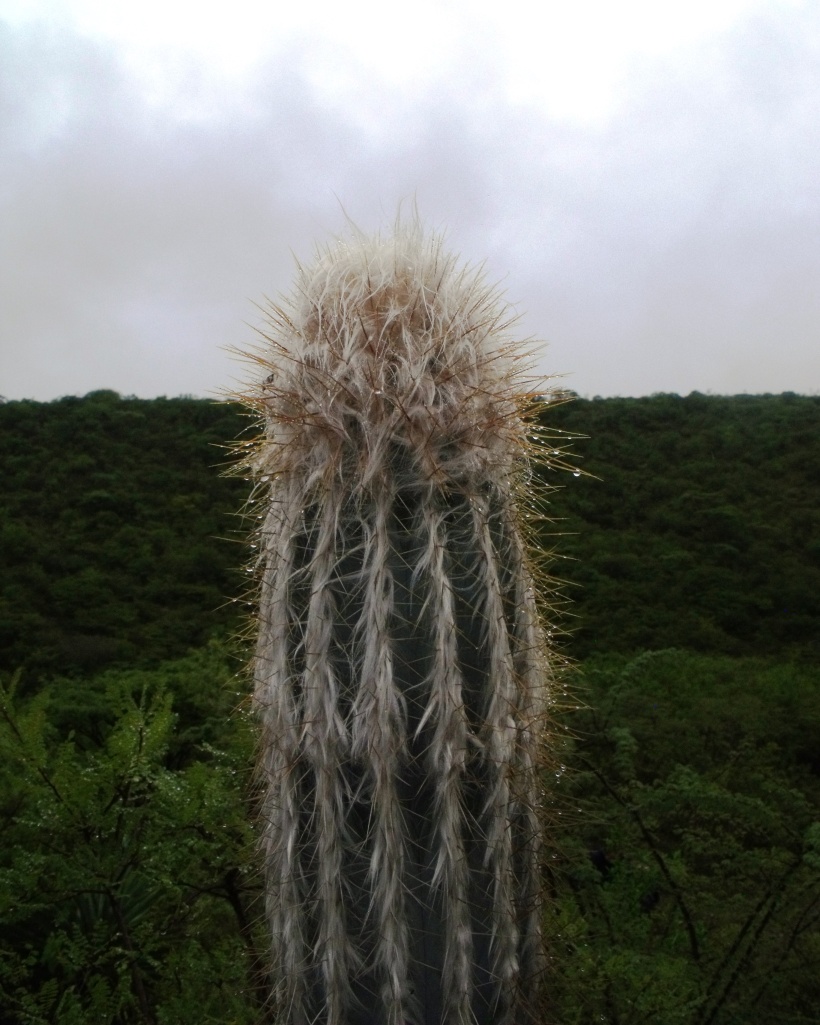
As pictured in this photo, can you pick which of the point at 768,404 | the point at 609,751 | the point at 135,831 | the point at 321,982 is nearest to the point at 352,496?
the point at 321,982

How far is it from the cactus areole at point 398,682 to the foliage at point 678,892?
1.41 ft

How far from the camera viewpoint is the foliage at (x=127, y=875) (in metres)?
2.81

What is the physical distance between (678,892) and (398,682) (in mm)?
1824

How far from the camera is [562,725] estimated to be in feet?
7.93

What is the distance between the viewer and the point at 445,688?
6.53 ft

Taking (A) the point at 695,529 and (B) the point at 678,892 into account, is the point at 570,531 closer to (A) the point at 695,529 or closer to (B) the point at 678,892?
(A) the point at 695,529

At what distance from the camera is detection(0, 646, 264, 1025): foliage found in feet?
9.22

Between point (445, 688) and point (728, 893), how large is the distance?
235cm

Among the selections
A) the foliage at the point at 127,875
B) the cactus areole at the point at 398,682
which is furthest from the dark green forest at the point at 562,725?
the cactus areole at the point at 398,682

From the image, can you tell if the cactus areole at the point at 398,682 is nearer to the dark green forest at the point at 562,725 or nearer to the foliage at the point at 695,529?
the dark green forest at the point at 562,725

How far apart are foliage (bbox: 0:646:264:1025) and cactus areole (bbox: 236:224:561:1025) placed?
0.82m

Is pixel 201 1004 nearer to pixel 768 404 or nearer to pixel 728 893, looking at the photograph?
pixel 728 893

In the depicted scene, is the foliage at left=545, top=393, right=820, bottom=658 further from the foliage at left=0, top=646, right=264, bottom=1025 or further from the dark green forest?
the foliage at left=0, top=646, right=264, bottom=1025

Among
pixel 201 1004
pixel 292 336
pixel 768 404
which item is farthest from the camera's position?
pixel 768 404
